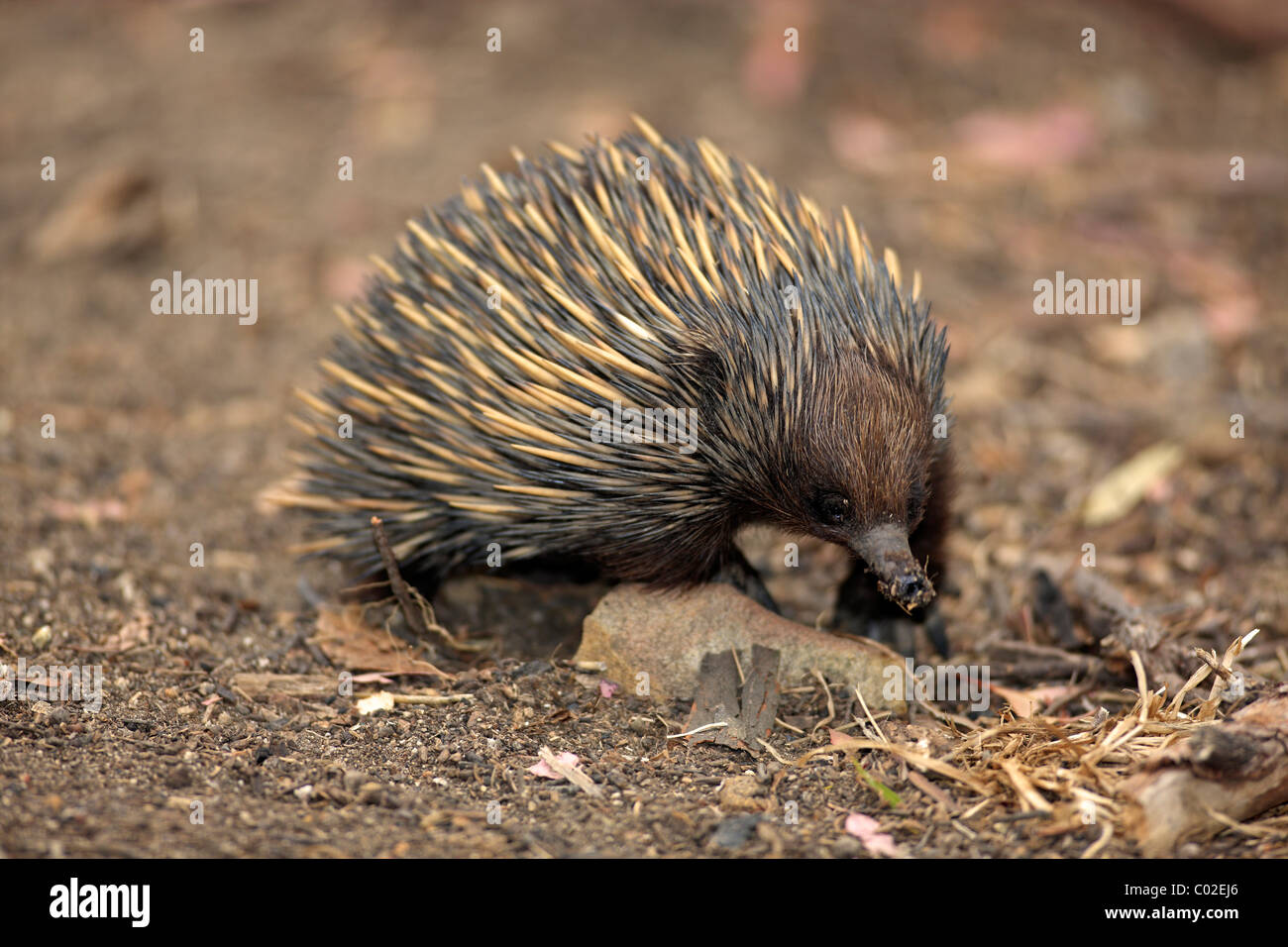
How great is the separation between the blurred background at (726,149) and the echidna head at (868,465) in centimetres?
142

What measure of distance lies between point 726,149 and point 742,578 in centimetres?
450

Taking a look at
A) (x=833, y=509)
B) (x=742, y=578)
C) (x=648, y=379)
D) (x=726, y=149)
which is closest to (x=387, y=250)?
(x=726, y=149)

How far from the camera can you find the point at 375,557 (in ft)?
15.3

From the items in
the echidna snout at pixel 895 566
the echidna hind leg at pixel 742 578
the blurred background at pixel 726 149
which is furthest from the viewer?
the blurred background at pixel 726 149

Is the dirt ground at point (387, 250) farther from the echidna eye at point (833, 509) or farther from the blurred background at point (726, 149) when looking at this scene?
the echidna eye at point (833, 509)

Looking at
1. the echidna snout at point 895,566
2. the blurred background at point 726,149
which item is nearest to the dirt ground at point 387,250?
the blurred background at point 726,149

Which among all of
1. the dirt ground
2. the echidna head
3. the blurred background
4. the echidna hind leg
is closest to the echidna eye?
the echidna head

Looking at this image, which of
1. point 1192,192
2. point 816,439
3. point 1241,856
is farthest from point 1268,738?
point 1192,192

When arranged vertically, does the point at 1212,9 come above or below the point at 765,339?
above

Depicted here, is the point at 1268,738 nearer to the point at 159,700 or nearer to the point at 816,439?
the point at 816,439

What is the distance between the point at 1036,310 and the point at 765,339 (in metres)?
3.91

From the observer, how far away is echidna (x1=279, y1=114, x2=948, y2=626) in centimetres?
364

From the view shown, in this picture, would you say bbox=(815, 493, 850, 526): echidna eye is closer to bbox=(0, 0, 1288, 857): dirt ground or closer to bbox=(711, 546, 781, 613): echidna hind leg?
bbox=(711, 546, 781, 613): echidna hind leg

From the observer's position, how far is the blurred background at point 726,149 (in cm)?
544
